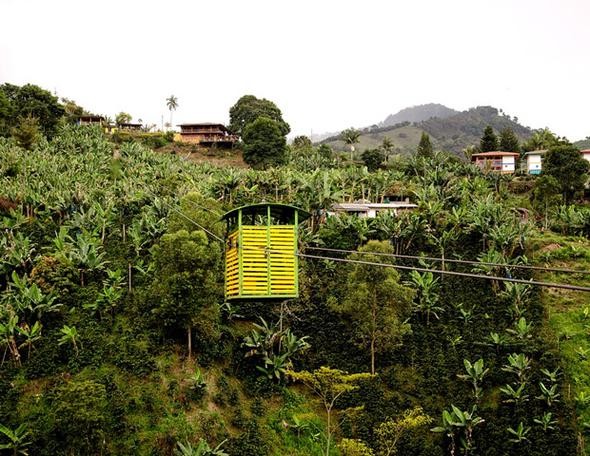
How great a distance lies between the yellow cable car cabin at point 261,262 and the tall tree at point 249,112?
48961 mm

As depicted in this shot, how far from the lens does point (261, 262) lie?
12414mm

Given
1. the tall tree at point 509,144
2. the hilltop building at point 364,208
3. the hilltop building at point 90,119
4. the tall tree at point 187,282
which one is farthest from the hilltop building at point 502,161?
the hilltop building at point 90,119

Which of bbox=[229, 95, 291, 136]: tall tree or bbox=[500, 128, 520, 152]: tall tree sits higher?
bbox=[229, 95, 291, 136]: tall tree

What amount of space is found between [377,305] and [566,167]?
76.3 ft

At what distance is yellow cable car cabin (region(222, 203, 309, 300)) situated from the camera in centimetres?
1226

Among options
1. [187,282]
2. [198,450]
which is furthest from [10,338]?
[198,450]

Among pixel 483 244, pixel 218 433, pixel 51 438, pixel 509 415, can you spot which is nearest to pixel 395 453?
pixel 509 415

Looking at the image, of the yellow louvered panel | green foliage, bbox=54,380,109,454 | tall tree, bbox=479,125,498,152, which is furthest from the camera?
tall tree, bbox=479,125,498,152

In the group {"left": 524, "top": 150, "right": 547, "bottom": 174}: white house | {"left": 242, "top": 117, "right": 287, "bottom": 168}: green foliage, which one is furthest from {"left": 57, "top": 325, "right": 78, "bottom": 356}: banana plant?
{"left": 524, "top": 150, "right": 547, "bottom": 174}: white house

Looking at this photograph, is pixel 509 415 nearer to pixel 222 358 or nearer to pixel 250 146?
pixel 222 358

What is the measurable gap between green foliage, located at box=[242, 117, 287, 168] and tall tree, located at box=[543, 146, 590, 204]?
867 inches

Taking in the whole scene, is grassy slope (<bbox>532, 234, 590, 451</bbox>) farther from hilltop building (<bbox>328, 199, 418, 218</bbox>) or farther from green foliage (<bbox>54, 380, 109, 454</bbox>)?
green foliage (<bbox>54, 380, 109, 454</bbox>)

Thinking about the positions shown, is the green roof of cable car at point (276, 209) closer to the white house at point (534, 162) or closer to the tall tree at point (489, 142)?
the white house at point (534, 162)

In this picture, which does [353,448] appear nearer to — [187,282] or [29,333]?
[187,282]
